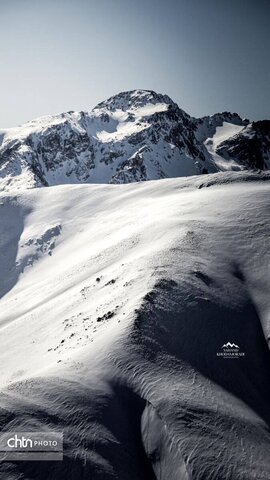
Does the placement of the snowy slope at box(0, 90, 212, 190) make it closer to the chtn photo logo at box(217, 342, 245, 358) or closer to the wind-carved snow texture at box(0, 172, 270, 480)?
the wind-carved snow texture at box(0, 172, 270, 480)

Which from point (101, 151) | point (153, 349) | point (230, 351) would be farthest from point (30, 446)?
point (101, 151)

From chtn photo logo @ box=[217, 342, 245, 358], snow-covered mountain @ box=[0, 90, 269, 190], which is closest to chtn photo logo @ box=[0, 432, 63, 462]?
chtn photo logo @ box=[217, 342, 245, 358]

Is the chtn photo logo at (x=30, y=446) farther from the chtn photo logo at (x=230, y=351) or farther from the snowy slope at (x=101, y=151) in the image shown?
the snowy slope at (x=101, y=151)

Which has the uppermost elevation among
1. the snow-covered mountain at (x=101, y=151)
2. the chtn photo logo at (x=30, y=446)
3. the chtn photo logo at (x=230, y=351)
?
the snow-covered mountain at (x=101, y=151)

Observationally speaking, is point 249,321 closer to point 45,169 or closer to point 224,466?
point 224,466

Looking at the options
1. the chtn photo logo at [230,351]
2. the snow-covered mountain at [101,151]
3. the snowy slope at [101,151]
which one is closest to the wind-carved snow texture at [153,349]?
the chtn photo logo at [230,351]

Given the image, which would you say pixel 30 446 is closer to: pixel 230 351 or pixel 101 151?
pixel 230 351
